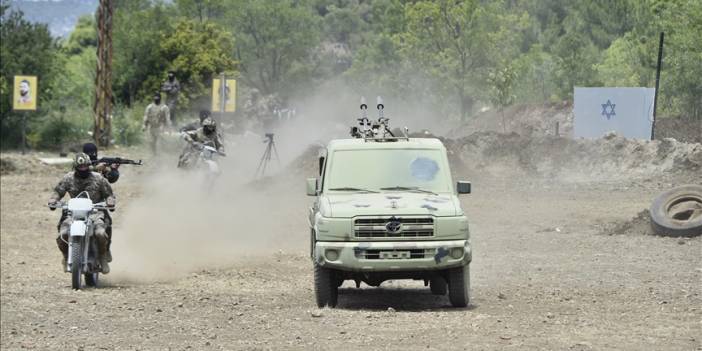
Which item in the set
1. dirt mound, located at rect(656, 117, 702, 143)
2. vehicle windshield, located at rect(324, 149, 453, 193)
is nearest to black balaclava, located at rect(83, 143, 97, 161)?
vehicle windshield, located at rect(324, 149, 453, 193)

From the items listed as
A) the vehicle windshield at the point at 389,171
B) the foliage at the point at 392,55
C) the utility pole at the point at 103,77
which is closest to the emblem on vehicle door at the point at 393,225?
the vehicle windshield at the point at 389,171

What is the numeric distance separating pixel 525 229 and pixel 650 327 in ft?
47.5

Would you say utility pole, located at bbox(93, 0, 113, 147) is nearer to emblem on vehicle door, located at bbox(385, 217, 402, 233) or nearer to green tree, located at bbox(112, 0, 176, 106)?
green tree, located at bbox(112, 0, 176, 106)

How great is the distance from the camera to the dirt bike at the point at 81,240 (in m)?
17.8

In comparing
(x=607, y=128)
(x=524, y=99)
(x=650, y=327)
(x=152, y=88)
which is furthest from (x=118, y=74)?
(x=650, y=327)

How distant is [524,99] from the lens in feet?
284

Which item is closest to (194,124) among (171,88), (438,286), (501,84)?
(438,286)

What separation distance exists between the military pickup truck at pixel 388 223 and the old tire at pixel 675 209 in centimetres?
899

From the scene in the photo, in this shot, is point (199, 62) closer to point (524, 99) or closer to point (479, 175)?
point (524, 99)

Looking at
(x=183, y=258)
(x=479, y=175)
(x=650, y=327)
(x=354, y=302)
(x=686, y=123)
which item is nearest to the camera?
(x=650, y=327)

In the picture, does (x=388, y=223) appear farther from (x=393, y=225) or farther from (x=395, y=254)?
(x=395, y=254)

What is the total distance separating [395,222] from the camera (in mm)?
14828

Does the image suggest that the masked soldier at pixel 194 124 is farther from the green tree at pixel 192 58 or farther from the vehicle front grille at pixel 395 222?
the green tree at pixel 192 58

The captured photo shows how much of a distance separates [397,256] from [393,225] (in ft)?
1.15
